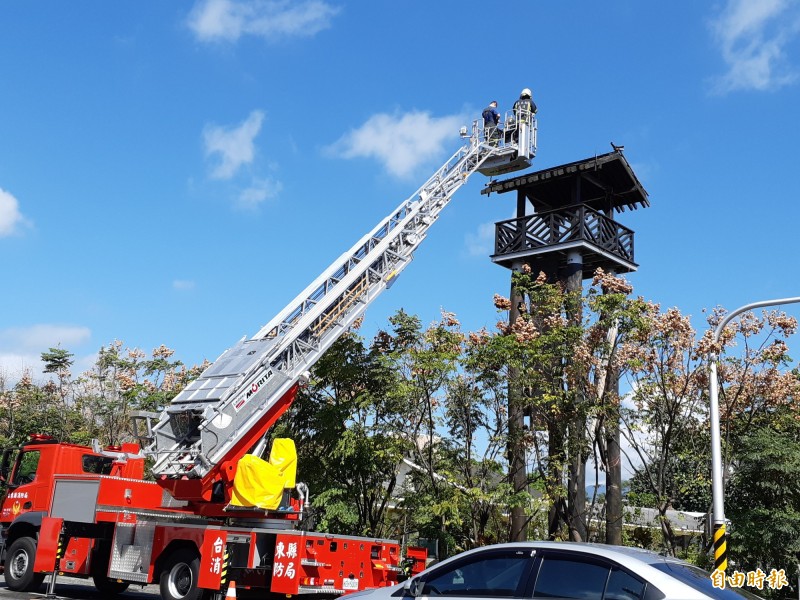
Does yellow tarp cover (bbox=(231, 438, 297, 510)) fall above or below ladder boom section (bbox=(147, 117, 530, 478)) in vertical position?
below

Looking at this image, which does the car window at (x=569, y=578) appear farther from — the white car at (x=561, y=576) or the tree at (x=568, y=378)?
the tree at (x=568, y=378)

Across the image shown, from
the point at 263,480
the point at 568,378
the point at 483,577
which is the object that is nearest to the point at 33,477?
the point at 263,480

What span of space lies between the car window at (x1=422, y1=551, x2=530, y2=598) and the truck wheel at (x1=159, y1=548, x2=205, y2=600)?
21.8 feet

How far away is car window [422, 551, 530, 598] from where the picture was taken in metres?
6.72

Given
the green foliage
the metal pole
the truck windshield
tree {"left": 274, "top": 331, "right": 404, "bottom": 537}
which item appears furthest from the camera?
tree {"left": 274, "top": 331, "right": 404, "bottom": 537}

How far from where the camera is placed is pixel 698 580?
20.8 feet

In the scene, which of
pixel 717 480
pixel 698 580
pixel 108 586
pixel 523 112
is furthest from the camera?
pixel 523 112

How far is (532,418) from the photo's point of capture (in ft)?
56.1

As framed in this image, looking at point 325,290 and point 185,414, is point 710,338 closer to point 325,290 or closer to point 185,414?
point 325,290

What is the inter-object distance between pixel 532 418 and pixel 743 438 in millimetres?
4734

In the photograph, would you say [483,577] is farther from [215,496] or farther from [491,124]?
[491,124]

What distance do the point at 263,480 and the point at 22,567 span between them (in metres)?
5.87

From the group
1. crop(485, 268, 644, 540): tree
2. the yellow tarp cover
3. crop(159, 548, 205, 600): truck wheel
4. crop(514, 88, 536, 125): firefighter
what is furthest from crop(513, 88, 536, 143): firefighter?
crop(159, 548, 205, 600): truck wheel

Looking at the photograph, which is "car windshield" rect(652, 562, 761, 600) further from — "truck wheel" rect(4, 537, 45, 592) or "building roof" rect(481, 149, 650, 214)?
"building roof" rect(481, 149, 650, 214)
